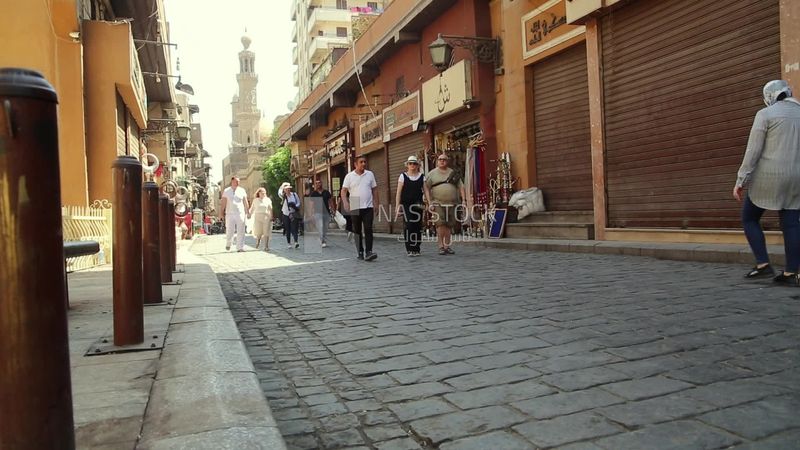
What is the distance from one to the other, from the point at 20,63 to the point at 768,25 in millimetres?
11091

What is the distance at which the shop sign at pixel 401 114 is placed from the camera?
60.1 feet

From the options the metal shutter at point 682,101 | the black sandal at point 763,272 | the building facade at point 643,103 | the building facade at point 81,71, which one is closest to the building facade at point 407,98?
the building facade at point 643,103

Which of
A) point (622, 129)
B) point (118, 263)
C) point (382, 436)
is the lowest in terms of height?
point (382, 436)

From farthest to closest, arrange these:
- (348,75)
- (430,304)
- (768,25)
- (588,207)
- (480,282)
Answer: (348,75) < (588,207) < (768,25) < (480,282) < (430,304)

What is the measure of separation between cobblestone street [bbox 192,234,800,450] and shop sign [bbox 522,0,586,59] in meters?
6.88

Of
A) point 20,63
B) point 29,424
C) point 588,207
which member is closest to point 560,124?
point 588,207

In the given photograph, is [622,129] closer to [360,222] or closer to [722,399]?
[360,222]

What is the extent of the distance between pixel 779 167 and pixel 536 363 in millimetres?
3648

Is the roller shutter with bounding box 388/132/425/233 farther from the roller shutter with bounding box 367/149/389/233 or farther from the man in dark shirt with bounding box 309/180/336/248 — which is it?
the man in dark shirt with bounding box 309/180/336/248

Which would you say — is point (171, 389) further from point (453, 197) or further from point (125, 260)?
point (453, 197)

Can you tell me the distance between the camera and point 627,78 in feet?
33.6

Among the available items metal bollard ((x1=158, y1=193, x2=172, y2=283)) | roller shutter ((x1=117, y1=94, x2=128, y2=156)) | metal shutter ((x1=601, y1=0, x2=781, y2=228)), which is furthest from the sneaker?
roller shutter ((x1=117, y1=94, x2=128, y2=156))

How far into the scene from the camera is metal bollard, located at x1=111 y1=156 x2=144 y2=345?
3.38m

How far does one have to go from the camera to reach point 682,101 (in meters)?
9.13
